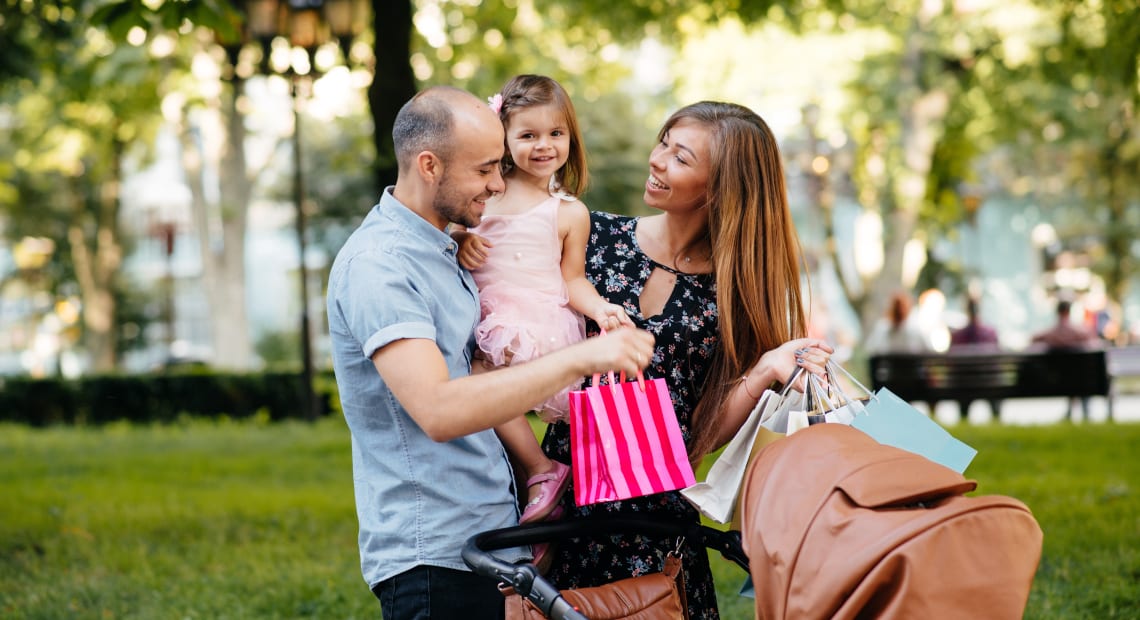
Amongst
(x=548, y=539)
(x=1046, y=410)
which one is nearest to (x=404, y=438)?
(x=548, y=539)

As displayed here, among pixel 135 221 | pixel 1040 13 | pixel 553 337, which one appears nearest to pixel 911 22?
pixel 1040 13

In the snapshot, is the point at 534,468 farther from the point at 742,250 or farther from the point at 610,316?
the point at 742,250

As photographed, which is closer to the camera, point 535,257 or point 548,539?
point 548,539

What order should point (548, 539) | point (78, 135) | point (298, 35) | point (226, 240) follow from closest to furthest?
point (548, 539) < point (298, 35) < point (78, 135) < point (226, 240)

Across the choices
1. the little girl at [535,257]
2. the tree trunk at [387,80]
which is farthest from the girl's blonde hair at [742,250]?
the tree trunk at [387,80]

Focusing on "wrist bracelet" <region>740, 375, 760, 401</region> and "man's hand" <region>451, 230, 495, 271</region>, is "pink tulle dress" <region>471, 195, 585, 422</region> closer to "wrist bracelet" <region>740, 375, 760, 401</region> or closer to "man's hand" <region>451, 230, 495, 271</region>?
"man's hand" <region>451, 230, 495, 271</region>

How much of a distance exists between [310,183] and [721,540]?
2863 centimetres

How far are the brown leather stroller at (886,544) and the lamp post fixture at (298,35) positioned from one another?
10.2 metres

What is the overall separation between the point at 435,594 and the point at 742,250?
46.0 inches

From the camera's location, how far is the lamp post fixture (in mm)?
12047

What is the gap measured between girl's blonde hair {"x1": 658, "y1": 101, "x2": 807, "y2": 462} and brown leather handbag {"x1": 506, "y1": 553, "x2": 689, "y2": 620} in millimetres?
398

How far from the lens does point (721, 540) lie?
288 cm

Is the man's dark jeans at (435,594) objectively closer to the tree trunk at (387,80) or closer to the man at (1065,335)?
the tree trunk at (387,80)

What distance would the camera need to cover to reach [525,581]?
2576mm
